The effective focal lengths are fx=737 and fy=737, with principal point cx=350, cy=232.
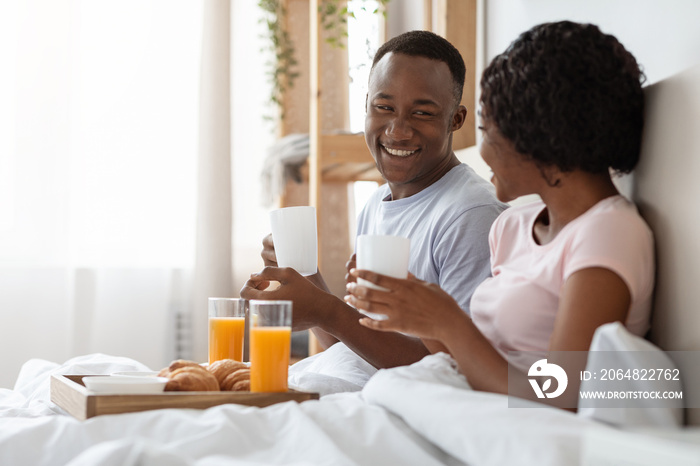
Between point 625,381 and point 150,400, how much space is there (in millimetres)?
626

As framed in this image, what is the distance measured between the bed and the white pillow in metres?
0.02

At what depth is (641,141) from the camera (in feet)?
3.69

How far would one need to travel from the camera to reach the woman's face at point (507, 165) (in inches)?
45.1

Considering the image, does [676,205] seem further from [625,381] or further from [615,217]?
[625,381]

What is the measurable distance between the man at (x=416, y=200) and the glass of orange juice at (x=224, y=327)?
0.15 ft

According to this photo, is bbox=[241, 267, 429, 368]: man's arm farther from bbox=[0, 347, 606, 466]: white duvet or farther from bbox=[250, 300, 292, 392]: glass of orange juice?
bbox=[0, 347, 606, 466]: white duvet

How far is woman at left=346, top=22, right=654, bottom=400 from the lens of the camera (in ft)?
3.22

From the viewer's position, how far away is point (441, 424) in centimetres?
86

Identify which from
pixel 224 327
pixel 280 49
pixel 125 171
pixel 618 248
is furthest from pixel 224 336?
pixel 280 49

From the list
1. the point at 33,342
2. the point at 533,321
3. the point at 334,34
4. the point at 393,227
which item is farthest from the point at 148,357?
the point at 533,321

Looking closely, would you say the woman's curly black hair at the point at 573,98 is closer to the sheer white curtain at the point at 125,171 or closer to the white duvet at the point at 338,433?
the white duvet at the point at 338,433

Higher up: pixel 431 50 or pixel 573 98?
pixel 431 50

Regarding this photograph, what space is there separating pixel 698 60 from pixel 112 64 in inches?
105

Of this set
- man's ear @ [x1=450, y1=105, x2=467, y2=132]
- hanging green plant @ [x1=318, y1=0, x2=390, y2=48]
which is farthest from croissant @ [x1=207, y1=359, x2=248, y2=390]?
hanging green plant @ [x1=318, y1=0, x2=390, y2=48]
